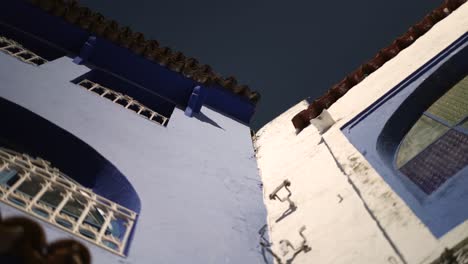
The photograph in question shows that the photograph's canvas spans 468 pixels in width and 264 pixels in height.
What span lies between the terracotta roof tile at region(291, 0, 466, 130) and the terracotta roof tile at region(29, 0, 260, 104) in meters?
1.89

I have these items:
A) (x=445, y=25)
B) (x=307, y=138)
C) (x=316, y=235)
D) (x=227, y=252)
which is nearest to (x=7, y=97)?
(x=227, y=252)

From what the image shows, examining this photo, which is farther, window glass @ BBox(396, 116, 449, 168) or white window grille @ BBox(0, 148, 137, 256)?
window glass @ BBox(396, 116, 449, 168)

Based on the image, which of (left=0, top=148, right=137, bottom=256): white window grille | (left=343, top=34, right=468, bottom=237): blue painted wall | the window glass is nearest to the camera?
(left=0, top=148, right=137, bottom=256): white window grille

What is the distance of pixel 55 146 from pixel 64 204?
4.37ft

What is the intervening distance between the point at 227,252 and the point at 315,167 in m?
1.86

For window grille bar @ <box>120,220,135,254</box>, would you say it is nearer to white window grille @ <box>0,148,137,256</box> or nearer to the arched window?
white window grille @ <box>0,148,137,256</box>

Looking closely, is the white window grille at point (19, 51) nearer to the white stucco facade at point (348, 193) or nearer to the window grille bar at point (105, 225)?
the window grille bar at point (105, 225)

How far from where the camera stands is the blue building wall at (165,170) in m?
3.81

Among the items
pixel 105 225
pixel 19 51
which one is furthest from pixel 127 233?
pixel 19 51

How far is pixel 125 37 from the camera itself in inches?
297

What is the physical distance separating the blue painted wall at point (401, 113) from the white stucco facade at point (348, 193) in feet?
0.39

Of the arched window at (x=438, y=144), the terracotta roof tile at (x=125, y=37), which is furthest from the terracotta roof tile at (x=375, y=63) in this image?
the terracotta roof tile at (x=125, y=37)

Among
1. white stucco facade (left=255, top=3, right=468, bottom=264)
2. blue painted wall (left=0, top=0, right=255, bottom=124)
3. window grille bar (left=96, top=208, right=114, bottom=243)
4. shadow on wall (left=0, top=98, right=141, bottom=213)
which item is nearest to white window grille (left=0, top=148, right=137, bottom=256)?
window grille bar (left=96, top=208, right=114, bottom=243)

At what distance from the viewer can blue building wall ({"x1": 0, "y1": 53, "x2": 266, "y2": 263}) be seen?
3811mm
